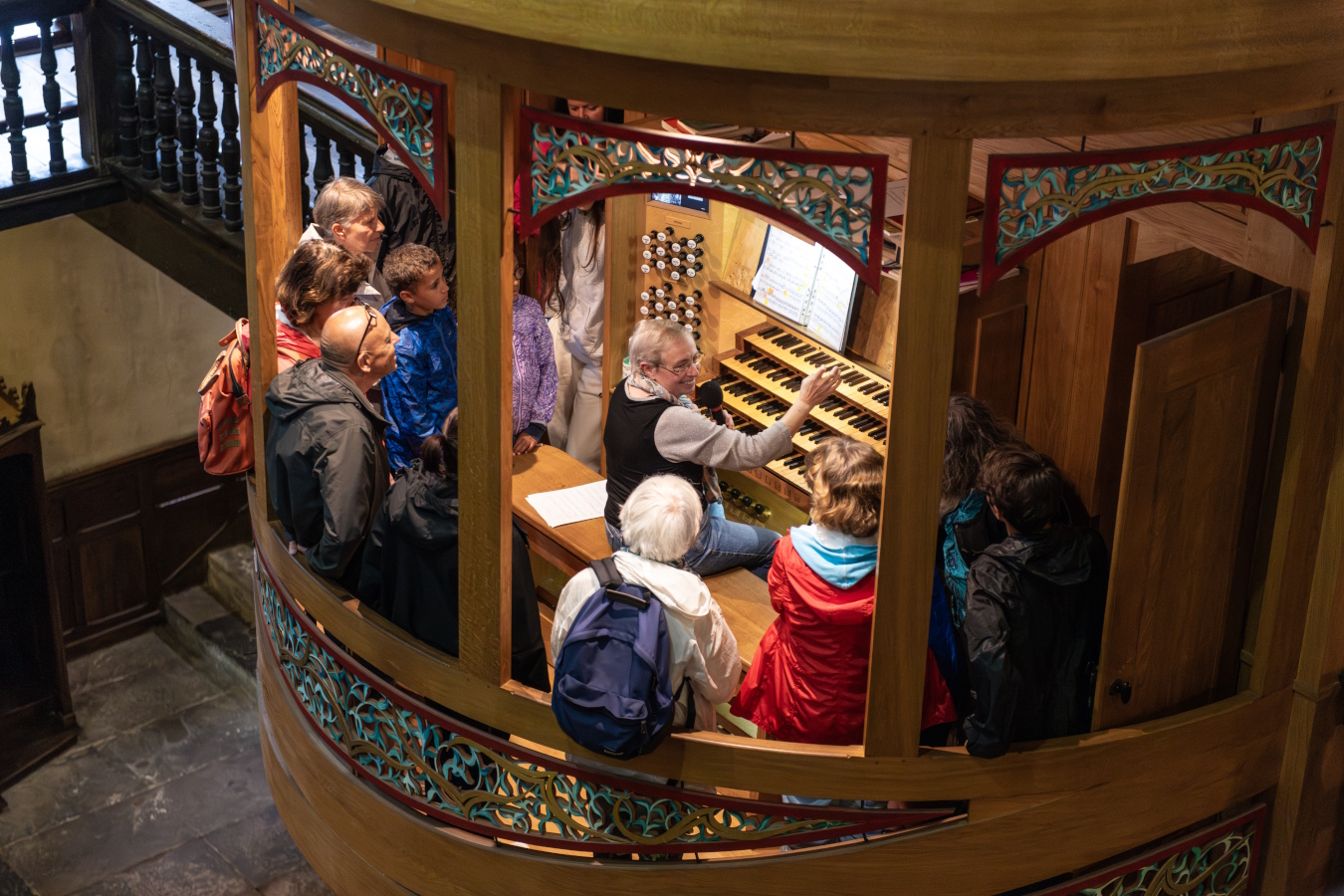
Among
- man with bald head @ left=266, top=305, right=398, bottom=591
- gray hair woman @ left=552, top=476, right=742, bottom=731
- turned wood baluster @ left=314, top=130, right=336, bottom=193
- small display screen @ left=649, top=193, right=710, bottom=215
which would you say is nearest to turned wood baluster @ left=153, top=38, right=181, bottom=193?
turned wood baluster @ left=314, top=130, right=336, bottom=193

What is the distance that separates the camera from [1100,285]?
19.3 feet

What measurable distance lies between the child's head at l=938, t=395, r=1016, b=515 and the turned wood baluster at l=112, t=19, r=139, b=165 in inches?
226

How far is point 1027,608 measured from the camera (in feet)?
16.4

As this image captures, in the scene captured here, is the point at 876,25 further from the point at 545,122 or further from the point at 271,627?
the point at 271,627

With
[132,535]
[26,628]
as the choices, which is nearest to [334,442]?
[26,628]

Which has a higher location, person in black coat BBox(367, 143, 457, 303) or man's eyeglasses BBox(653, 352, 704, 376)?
person in black coat BBox(367, 143, 457, 303)

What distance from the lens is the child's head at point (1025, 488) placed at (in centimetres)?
499

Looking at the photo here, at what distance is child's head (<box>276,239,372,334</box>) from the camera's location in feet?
19.9

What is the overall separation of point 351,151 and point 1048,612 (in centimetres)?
470

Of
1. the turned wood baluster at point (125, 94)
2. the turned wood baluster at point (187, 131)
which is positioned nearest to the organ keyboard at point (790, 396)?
the turned wood baluster at point (187, 131)

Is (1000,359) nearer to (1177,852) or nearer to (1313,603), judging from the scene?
(1313,603)

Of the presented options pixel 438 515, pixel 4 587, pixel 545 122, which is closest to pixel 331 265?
pixel 438 515

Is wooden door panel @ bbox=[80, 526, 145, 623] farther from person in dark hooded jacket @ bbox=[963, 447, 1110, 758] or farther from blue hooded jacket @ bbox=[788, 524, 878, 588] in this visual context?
person in dark hooded jacket @ bbox=[963, 447, 1110, 758]

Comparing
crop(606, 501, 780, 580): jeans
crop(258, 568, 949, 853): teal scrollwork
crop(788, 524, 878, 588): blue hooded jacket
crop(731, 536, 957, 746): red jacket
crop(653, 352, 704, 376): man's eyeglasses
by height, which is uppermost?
crop(653, 352, 704, 376): man's eyeglasses
